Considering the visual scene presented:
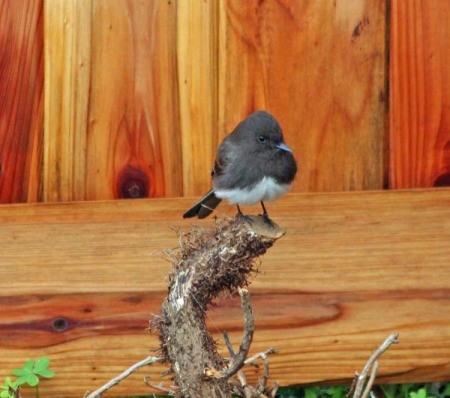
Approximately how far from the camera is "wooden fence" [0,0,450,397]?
428 centimetres

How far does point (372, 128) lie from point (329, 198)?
0.36 metres

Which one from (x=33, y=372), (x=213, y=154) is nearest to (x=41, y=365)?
(x=33, y=372)

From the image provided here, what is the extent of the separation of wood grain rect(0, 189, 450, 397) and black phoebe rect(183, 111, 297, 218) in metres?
0.26

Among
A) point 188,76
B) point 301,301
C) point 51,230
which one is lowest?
point 301,301

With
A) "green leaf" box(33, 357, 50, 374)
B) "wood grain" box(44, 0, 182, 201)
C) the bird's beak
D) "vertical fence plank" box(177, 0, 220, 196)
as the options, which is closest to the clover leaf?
"green leaf" box(33, 357, 50, 374)

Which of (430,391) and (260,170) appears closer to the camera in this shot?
(260,170)

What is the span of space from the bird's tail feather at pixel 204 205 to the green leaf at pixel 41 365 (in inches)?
35.0

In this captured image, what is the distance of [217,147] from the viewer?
14.1 ft

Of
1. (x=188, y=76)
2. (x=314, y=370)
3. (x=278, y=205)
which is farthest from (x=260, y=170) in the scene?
(x=314, y=370)

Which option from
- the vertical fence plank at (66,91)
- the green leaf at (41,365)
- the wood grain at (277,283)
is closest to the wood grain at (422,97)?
the wood grain at (277,283)

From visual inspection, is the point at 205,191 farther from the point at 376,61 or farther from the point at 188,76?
the point at 376,61

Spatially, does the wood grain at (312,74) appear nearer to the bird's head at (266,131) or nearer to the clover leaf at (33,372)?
the bird's head at (266,131)

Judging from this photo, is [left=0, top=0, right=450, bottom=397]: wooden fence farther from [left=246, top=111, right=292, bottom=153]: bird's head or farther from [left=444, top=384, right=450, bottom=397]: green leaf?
[left=246, top=111, right=292, bottom=153]: bird's head

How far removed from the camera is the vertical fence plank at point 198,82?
14.0 ft
